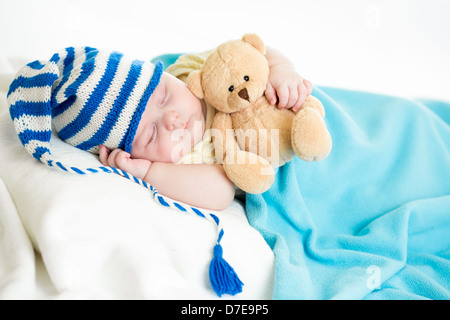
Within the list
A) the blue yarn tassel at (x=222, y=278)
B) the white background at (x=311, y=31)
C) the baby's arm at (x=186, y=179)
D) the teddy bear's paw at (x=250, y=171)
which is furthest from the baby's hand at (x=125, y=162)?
the white background at (x=311, y=31)

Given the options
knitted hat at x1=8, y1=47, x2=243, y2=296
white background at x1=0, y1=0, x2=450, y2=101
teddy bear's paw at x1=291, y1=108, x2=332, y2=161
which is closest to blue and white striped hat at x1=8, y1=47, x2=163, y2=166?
knitted hat at x1=8, y1=47, x2=243, y2=296

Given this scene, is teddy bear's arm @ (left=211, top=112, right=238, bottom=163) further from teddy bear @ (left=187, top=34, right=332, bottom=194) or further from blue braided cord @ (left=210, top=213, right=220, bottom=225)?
blue braided cord @ (left=210, top=213, right=220, bottom=225)

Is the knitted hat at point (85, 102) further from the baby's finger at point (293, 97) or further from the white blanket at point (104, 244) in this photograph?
the baby's finger at point (293, 97)

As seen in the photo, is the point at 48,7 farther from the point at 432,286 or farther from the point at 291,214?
the point at 432,286

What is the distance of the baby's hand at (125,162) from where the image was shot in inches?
38.4

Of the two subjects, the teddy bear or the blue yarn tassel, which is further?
the teddy bear

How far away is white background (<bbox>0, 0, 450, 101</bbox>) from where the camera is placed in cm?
204

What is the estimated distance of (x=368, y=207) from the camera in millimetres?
1129

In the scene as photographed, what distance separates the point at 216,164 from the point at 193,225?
0.67 feet

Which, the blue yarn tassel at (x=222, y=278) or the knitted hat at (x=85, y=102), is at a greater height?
the knitted hat at (x=85, y=102)

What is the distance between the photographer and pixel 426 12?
2068 millimetres

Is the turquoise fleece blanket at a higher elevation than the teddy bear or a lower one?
lower

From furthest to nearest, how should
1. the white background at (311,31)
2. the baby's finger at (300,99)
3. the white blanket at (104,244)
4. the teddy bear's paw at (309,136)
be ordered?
the white background at (311,31), the baby's finger at (300,99), the teddy bear's paw at (309,136), the white blanket at (104,244)

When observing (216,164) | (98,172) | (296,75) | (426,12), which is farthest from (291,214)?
(426,12)
